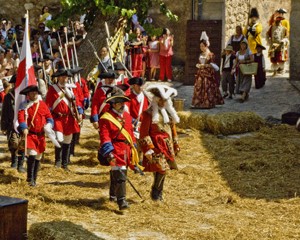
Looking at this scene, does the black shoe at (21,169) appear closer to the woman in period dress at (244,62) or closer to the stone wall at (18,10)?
the woman in period dress at (244,62)

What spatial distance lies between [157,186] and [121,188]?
689 mm

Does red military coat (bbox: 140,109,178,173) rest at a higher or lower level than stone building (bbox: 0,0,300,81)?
lower

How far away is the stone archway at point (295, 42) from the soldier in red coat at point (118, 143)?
40.0 ft

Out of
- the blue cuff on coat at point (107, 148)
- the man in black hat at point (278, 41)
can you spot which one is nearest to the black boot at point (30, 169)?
the blue cuff on coat at point (107, 148)

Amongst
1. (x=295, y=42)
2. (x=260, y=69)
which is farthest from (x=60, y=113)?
(x=295, y=42)

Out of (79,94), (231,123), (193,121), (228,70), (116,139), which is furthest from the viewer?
(228,70)

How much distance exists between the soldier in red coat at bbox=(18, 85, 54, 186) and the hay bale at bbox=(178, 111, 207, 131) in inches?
233

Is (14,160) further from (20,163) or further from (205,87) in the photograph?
(205,87)

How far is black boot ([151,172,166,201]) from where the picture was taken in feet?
36.3

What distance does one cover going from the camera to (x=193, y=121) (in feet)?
57.6

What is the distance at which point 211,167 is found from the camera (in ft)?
46.0

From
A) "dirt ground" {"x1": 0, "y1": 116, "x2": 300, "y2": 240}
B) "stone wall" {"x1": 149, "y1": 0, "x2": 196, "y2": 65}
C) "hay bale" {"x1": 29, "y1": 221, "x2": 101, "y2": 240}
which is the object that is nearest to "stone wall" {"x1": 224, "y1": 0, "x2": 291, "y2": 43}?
"stone wall" {"x1": 149, "y1": 0, "x2": 196, "y2": 65}

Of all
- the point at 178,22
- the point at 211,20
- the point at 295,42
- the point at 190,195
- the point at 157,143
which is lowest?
the point at 190,195

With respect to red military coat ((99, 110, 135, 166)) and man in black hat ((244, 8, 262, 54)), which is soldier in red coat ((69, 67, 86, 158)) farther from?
man in black hat ((244, 8, 262, 54))
